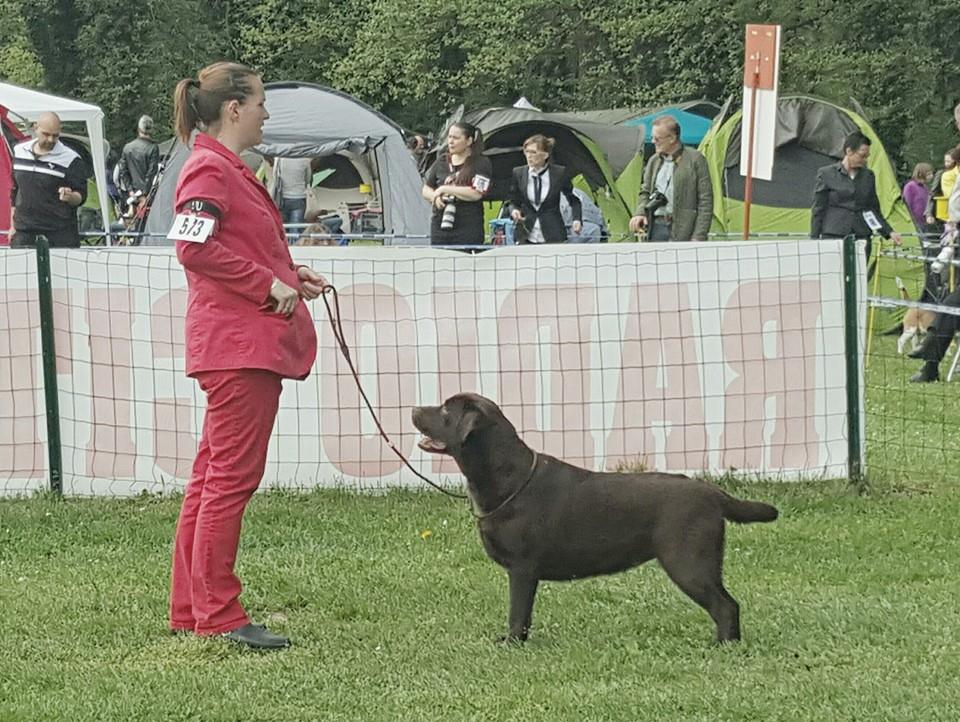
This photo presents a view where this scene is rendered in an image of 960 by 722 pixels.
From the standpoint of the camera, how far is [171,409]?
7.74 m

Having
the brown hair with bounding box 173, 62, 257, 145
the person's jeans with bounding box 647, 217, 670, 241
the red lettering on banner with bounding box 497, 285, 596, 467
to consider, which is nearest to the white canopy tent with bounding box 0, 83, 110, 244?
the person's jeans with bounding box 647, 217, 670, 241

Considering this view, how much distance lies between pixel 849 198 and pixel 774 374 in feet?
18.5

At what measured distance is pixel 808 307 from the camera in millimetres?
7715

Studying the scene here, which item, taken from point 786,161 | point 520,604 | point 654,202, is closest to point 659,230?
point 654,202

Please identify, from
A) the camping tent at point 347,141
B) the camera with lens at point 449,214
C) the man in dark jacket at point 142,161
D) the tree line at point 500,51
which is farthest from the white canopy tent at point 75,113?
the tree line at point 500,51

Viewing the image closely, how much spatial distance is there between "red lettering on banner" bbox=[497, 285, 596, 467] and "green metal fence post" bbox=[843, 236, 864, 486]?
4.12 feet

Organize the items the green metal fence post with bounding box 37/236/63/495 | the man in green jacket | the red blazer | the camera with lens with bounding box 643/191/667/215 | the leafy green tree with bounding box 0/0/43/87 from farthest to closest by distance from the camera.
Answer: the leafy green tree with bounding box 0/0/43/87
the camera with lens with bounding box 643/191/667/215
the man in green jacket
the green metal fence post with bounding box 37/236/63/495
the red blazer

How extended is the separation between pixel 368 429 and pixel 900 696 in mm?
3750

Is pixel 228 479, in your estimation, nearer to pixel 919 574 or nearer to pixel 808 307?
pixel 919 574

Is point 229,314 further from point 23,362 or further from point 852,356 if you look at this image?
point 852,356

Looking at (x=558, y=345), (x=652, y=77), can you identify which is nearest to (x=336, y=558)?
(x=558, y=345)

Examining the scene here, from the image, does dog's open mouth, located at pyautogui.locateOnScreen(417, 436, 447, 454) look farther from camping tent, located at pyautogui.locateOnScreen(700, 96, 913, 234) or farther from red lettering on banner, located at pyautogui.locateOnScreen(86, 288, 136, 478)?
camping tent, located at pyautogui.locateOnScreen(700, 96, 913, 234)

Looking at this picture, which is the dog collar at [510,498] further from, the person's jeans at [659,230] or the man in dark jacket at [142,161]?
the man in dark jacket at [142,161]

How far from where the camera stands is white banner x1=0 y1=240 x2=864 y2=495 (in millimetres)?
7691
